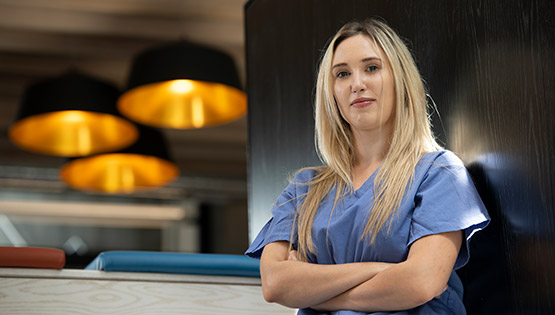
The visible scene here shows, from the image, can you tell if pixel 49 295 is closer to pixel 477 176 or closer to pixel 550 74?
pixel 477 176

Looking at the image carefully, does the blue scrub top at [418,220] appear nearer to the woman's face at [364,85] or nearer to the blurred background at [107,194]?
the woman's face at [364,85]

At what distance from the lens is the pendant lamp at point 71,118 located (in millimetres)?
4008

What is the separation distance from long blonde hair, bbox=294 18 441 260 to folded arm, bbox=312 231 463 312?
0.11m

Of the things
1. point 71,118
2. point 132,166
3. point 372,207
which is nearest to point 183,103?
point 71,118

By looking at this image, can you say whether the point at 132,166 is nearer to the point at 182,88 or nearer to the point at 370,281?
the point at 182,88

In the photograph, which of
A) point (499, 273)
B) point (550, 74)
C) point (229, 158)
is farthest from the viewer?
point (229, 158)

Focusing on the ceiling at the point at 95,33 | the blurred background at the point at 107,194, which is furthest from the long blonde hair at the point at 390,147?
the ceiling at the point at 95,33

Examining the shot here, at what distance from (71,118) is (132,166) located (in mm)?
771

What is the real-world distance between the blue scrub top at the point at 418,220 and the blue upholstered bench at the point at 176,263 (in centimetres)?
47

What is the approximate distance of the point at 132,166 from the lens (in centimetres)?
491

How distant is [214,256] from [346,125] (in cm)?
57

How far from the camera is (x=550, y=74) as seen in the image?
1.49 metres

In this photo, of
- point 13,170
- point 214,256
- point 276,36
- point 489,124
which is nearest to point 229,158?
point 13,170

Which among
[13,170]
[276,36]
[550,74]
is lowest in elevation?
[13,170]
